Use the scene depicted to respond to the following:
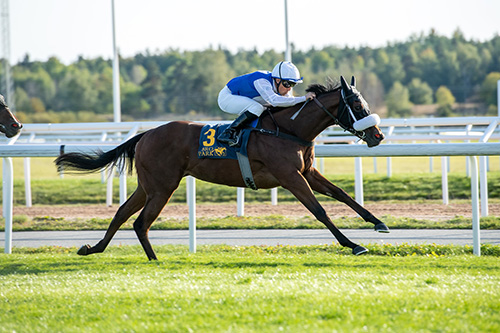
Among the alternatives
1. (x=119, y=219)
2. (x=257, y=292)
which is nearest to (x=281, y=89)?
(x=119, y=219)

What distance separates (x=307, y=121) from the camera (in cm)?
631

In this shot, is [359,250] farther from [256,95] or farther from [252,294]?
[256,95]

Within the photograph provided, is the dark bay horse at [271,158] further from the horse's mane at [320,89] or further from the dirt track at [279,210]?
the dirt track at [279,210]

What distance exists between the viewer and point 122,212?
666 centimetres

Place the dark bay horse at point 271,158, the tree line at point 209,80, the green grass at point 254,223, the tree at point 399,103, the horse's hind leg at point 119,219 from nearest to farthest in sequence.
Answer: the dark bay horse at point 271,158
the horse's hind leg at point 119,219
the green grass at point 254,223
the tree line at point 209,80
the tree at point 399,103

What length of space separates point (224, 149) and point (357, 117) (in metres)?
1.28

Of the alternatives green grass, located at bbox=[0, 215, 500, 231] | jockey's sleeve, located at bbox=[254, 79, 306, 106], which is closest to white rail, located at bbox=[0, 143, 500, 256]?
jockey's sleeve, located at bbox=[254, 79, 306, 106]

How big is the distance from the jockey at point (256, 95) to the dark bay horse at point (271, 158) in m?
0.14

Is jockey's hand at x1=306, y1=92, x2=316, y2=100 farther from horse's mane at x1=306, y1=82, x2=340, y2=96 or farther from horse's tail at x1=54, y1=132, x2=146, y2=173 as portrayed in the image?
horse's tail at x1=54, y1=132, x2=146, y2=173

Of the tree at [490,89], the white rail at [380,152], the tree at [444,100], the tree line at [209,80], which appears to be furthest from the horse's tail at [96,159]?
the tree at [490,89]

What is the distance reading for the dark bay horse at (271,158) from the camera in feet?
20.1

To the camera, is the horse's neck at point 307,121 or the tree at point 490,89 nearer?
the horse's neck at point 307,121

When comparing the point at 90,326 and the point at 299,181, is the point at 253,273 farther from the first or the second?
the point at 90,326

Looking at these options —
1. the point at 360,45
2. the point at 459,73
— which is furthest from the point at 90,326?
the point at 360,45
